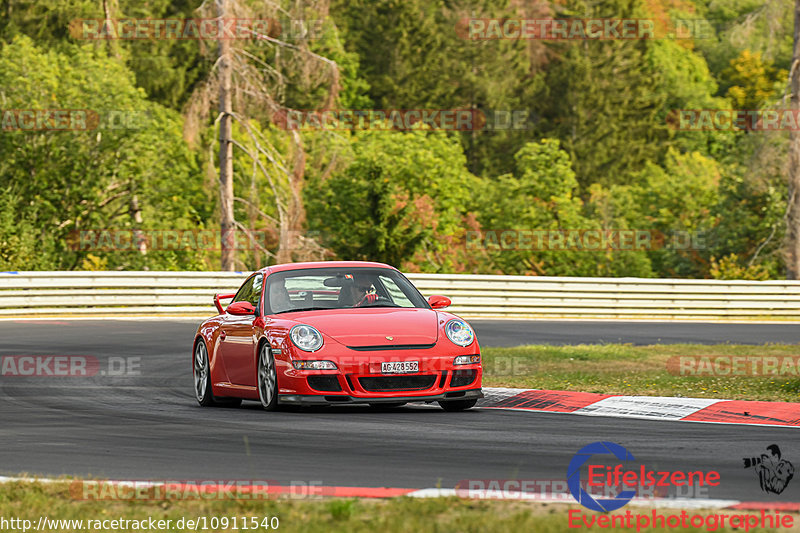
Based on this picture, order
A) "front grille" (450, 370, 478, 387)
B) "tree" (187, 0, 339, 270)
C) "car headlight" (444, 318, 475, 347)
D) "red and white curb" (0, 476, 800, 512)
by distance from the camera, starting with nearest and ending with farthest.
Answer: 1. "red and white curb" (0, 476, 800, 512)
2. "front grille" (450, 370, 478, 387)
3. "car headlight" (444, 318, 475, 347)
4. "tree" (187, 0, 339, 270)

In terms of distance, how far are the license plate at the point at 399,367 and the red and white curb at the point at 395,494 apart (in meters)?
Answer: 3.90

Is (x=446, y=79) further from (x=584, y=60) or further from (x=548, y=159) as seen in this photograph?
(x=548, y=159)

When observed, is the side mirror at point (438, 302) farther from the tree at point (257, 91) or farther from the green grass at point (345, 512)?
the tree at point (257, 91)

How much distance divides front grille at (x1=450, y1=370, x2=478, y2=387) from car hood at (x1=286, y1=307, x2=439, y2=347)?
0.36 metres

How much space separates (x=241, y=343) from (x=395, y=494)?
5601mm

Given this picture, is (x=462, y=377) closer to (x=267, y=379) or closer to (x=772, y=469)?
(x=267, y=379)

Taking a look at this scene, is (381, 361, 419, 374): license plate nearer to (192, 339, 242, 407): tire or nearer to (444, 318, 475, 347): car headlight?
(444, 318, 475, 347): car headlight

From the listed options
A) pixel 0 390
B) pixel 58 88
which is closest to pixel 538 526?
pixel 0 390

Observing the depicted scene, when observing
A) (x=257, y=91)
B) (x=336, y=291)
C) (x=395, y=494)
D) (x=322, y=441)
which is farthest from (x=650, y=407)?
(x=257, y=91)

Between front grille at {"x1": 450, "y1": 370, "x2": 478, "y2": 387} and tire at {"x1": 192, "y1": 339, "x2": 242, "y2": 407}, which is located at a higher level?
front grille at {"x1": 450, "y1": 370, "x2": 478, "y2": 387}

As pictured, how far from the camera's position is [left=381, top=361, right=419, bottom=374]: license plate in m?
11.1

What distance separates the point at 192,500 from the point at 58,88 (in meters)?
35.6

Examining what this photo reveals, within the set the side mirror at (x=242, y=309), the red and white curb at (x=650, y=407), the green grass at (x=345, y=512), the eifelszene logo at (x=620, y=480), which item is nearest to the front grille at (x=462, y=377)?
the red and white curb at (x=650, y=407)

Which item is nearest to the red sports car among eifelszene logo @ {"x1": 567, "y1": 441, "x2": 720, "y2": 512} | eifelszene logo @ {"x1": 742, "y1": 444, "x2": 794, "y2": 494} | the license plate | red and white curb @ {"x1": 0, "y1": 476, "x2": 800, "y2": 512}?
the license plate
